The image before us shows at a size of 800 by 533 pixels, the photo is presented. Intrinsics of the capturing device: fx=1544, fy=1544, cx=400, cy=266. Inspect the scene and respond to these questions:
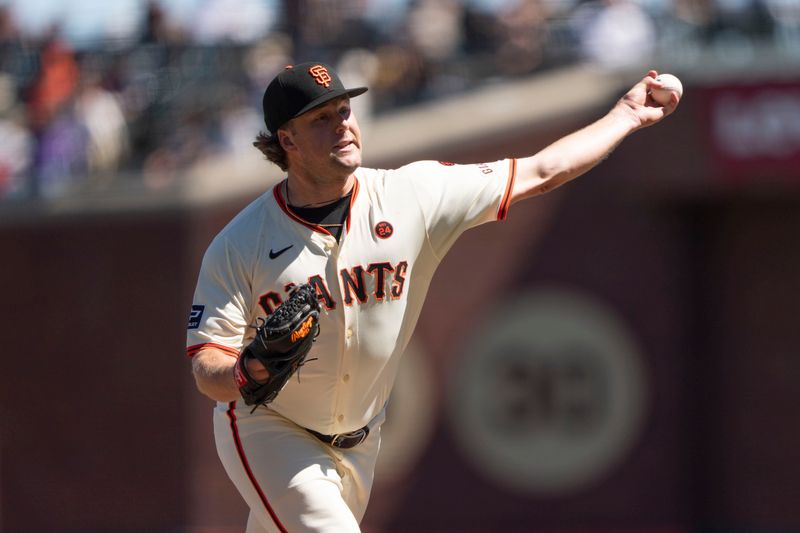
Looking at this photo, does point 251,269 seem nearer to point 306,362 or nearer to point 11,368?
point 306,362

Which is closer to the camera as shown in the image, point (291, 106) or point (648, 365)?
point (291, 106)

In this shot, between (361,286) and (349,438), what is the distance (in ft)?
2.06

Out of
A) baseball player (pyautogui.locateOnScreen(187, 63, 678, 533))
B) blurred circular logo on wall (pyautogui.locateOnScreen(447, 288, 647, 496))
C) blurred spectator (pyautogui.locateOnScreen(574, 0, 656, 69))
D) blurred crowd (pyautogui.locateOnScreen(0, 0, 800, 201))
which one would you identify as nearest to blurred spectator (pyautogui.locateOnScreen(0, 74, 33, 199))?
blurred crowd (pyautogui.locateOnScreen(0, 0, 800, 201))

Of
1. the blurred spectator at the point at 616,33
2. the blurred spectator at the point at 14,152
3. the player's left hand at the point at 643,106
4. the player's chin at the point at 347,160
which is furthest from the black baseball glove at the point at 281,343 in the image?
the blurred spectator at the point at 14,152

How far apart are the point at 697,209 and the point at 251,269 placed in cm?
1002

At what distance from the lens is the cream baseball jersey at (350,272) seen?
19.0 feet

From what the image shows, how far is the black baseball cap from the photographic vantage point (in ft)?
18.9

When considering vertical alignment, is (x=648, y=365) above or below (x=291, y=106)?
below

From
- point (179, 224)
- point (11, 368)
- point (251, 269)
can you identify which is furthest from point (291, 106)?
point (11, 368)

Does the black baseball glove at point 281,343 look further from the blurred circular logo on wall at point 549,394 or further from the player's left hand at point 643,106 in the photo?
the blurred circular logo on wall at point 549,394

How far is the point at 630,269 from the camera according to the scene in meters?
15.3

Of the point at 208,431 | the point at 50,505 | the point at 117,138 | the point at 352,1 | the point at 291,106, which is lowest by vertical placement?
the point at 50,505

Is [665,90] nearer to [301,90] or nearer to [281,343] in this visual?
[301,90]

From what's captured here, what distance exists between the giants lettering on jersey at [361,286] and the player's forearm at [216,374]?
0.31 meters
